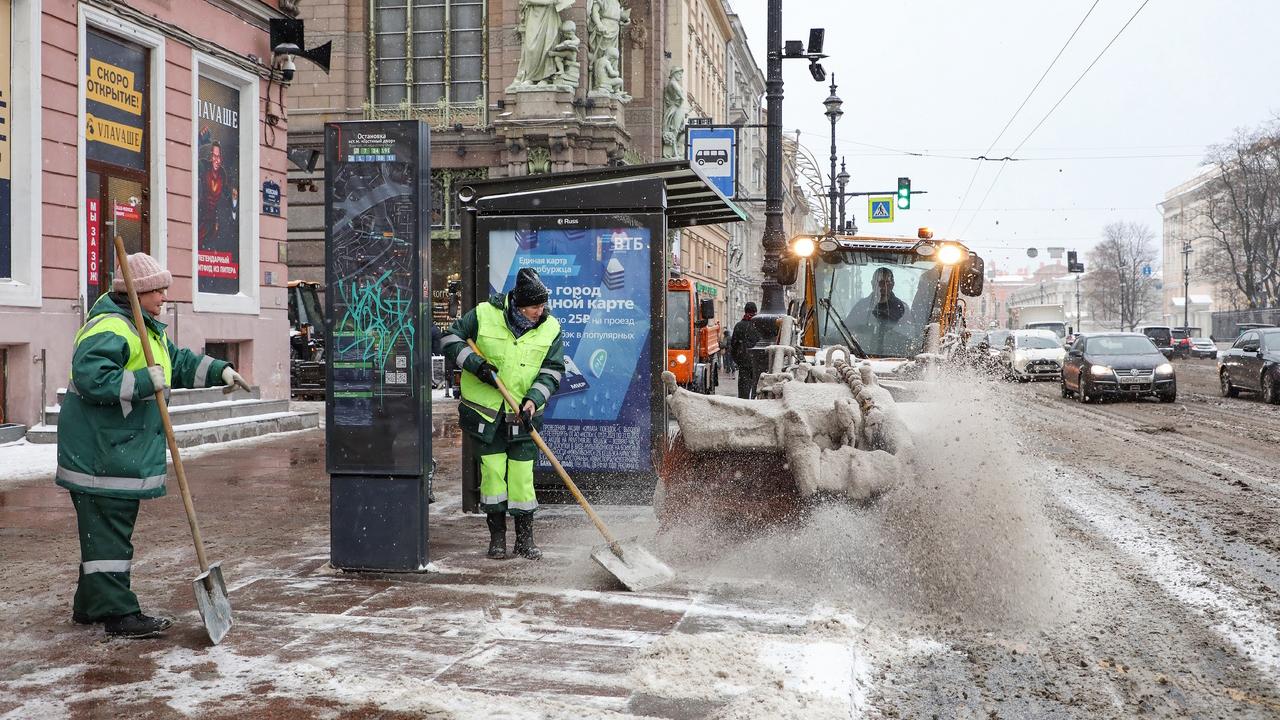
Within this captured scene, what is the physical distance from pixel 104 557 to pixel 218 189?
506 inches

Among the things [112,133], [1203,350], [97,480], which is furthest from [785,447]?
[1203,350]

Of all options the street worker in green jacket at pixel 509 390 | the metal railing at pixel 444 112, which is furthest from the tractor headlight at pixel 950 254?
the metal railing at pixel 444 112

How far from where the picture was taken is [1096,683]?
15.2ft

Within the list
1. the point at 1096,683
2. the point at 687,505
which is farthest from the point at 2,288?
the point at 1096,683

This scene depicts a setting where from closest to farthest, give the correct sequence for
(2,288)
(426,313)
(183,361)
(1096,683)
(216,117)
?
(1096,683) < (183,361) < (426,313) < (2,288) < (216,117)

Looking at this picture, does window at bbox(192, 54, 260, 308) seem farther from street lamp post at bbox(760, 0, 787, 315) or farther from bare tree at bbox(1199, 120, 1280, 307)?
bare tree at bbox(1199, 120, 1280, 307)

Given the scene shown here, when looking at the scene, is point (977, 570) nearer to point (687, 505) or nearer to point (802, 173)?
point (687, 505)

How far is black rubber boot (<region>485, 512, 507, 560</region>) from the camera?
7078 millimetres

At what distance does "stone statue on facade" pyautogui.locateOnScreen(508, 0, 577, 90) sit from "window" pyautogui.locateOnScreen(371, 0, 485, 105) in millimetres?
1763

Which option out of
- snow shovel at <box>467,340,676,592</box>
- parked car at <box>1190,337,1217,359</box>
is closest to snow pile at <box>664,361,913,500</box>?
snow shovel at <box>467,340,676,592</box>

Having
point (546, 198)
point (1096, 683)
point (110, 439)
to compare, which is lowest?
point (1096, 683)

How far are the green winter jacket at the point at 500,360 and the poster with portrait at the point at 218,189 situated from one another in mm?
10860

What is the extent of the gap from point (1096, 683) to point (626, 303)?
480 centimetres

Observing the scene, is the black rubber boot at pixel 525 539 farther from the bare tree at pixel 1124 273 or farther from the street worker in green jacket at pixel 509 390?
the bare tree at pixel 1124 273
